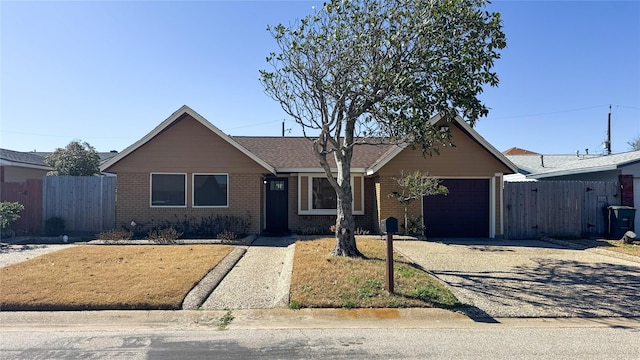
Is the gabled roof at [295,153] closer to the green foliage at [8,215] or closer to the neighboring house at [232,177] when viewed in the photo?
the neighboring house at [232,177]

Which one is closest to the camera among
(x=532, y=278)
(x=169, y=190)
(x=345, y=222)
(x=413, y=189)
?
(x=532, y=278)

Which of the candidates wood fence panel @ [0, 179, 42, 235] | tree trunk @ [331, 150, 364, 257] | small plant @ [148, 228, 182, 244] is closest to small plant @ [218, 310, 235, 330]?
tree trunk @ [331, 150, 364, 257]

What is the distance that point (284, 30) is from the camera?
8992mm

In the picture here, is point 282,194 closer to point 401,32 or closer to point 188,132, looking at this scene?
point 188,132

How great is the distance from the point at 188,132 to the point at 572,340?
12871mm

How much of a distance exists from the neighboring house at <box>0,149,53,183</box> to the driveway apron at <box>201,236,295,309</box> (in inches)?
527

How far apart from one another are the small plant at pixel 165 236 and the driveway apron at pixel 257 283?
9.60ft

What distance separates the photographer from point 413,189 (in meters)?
12.4

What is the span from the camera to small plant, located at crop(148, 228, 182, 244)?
12362 millimetres

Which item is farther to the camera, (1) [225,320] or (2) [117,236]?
(2) [117,236]

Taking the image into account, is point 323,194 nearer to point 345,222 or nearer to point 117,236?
point 345,222

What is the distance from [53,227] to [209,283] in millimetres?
9842

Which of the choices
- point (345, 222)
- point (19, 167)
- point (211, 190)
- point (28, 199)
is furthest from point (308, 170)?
point (19, 167)

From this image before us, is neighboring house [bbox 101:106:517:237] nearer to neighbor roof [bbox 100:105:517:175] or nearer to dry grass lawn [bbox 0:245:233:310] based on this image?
neighbor roof [bbox 100:105:517:175]
